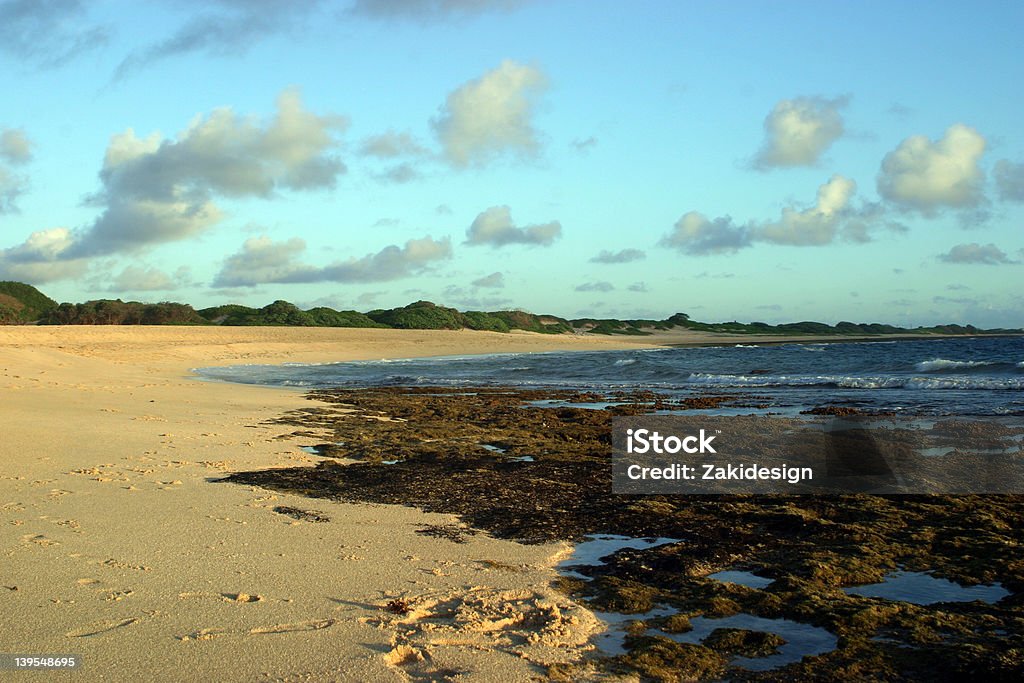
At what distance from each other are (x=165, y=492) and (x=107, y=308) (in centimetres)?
6274

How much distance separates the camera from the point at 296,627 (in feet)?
14.6

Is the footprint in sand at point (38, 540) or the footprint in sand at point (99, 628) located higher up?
the footprint in sand at point (38, 540)

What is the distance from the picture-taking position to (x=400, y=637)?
436 cm

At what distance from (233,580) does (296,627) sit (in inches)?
36.1

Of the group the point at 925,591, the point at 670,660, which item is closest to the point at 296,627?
the point at 670,660

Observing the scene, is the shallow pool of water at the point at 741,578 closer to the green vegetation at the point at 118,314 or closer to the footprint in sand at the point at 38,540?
the footprint in sand at the point at 38,540

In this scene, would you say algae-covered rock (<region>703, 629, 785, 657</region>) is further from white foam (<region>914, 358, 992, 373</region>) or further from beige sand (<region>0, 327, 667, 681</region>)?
white foam (<region>914, 358, 992, 373</region>)

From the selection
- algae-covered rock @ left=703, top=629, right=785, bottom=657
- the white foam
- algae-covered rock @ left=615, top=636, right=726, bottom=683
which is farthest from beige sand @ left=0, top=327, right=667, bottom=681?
the white foam

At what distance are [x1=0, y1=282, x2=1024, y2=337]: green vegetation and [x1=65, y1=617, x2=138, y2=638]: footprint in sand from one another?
2262 inches

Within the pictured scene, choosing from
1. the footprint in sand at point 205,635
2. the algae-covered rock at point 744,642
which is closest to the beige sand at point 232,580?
the footprint in sand at point 205,635

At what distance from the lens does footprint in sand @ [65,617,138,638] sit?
13.9 feet

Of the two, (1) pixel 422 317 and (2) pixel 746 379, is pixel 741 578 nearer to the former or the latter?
(2) pixel 746 379

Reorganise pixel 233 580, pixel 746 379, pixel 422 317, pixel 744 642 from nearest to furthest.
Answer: pixel 744 642 → pixel 233 580 → pixel 746 379 → pixel 422 317

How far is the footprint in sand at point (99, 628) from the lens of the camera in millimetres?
4234
